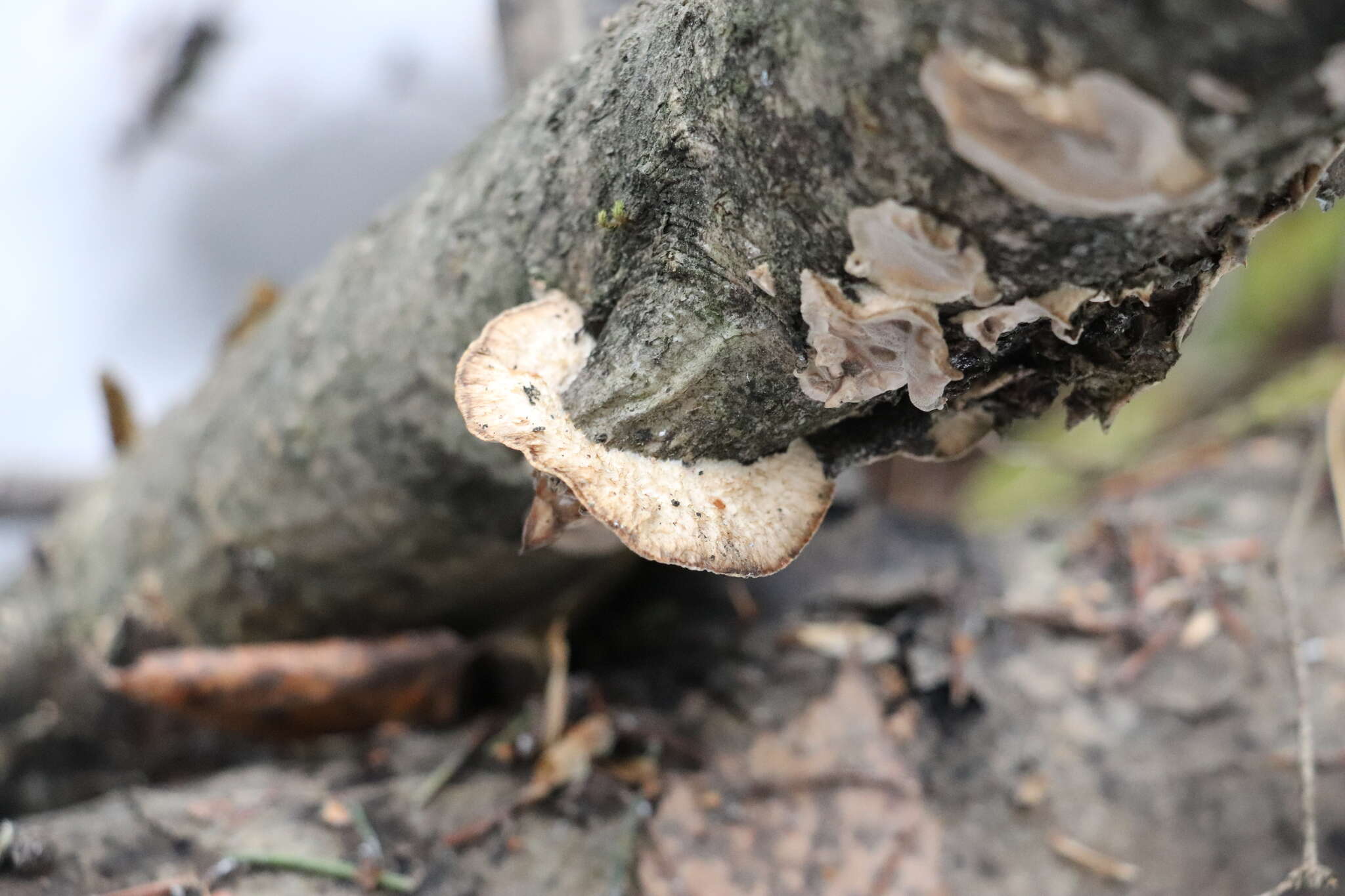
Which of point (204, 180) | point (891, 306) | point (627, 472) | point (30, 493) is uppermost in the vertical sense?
point (204, 180)

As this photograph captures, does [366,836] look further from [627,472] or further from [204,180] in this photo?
[204,180]

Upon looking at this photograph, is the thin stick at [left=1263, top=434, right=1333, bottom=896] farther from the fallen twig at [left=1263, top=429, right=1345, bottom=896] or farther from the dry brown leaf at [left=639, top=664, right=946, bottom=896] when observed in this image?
the dry brown leaf at [left=639, top=664, right=946, bottom=896]

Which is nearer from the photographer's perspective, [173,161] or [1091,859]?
[1091,859]

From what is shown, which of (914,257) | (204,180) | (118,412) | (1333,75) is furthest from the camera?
(204,180)

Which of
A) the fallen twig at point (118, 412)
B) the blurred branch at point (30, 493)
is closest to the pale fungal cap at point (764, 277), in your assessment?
the fallen twig at point (118, 412)

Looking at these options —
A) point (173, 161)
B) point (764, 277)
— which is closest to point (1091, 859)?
point (764, 277)

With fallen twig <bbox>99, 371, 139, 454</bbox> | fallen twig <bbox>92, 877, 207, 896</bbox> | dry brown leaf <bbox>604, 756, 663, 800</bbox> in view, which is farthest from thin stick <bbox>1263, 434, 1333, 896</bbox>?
fallen twig <bbox>99, 371, 139, 454</bbox>

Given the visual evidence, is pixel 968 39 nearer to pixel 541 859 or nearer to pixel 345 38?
pixel 541 859
